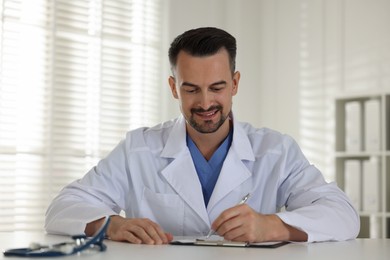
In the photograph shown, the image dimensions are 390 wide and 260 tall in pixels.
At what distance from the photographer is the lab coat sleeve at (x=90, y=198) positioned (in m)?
1.89

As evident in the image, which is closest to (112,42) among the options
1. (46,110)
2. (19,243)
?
(46,110)

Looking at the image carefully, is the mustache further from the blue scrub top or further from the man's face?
the blue scrub top

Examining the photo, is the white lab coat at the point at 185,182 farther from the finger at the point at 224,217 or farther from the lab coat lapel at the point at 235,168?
the finger at the point at 224,217

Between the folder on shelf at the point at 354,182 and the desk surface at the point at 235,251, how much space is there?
2159 mm

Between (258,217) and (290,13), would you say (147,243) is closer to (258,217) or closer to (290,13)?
(258,217)

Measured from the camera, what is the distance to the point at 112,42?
14.1 feet

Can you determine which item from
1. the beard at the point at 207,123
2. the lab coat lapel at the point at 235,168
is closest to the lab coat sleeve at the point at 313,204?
the lab coat lapel at the point at 235,168

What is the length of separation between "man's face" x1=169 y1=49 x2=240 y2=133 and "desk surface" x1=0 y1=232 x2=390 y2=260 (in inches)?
21.5

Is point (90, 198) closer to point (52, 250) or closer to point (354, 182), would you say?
point (52, 250)

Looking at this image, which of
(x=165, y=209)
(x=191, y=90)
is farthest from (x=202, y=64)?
(x=165, y=209)

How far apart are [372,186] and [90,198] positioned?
2154 millimetres

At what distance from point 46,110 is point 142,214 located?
6.42ft

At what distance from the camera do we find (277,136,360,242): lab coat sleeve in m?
1.79

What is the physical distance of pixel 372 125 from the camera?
3.87 m
